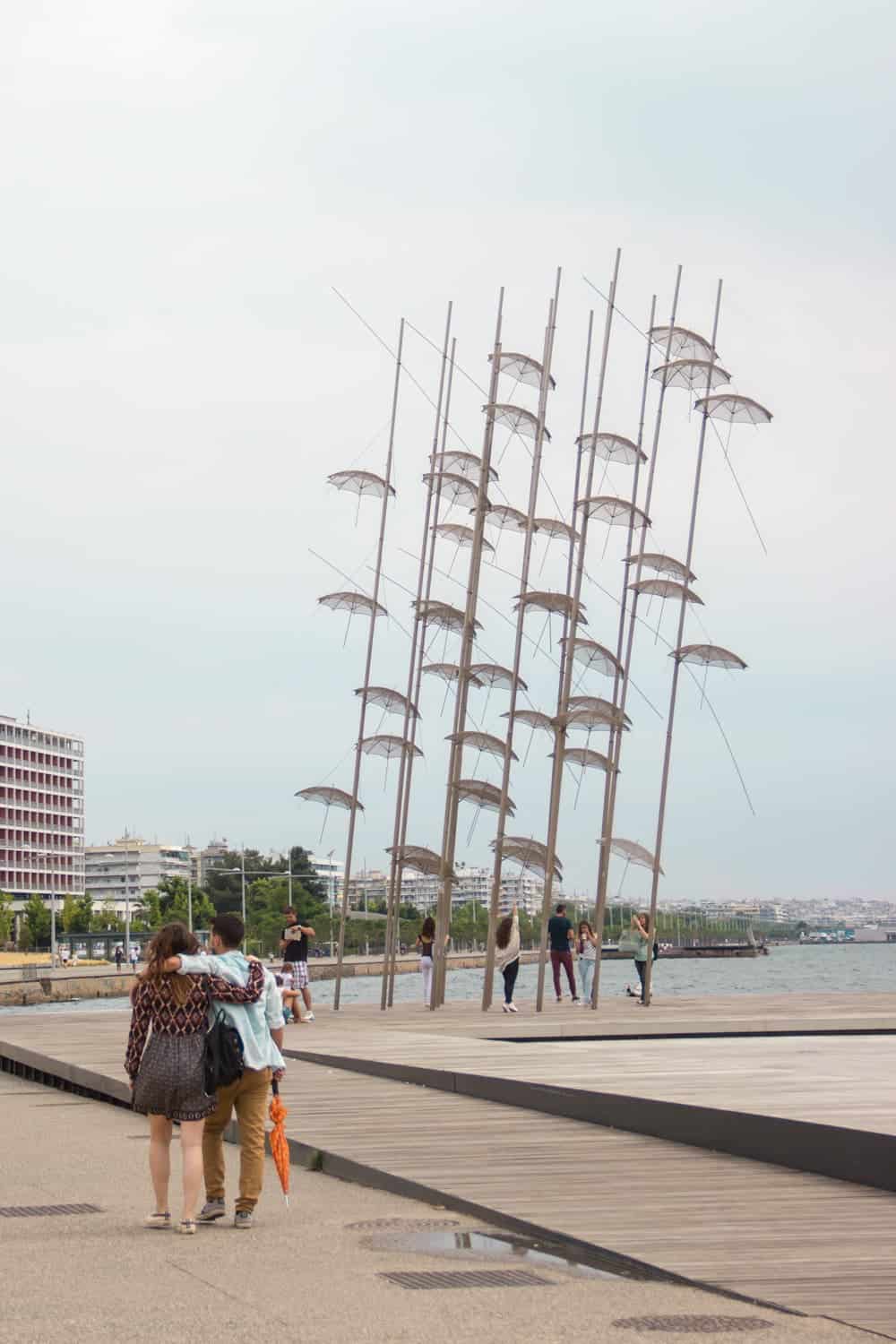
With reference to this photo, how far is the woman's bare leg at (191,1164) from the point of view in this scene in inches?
406

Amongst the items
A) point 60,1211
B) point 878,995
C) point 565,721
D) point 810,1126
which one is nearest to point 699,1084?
point 810,1126

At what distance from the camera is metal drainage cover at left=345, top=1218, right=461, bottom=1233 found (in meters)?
10.4

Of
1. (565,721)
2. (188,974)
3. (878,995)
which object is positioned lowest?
(878,995)

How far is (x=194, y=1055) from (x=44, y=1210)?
5.79 ft

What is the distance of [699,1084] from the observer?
50.8 ft

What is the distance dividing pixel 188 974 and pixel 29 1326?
3088mm

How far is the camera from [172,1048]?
10.5m

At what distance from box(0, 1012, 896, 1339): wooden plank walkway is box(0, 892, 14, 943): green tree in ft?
498

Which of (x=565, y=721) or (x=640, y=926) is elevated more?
(x=565, y=721)

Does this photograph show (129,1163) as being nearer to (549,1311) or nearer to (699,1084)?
(699,1084)

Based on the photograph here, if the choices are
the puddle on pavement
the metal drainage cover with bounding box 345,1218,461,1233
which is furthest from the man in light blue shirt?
the puddle on pavement

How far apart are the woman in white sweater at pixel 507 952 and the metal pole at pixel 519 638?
0.50 feet

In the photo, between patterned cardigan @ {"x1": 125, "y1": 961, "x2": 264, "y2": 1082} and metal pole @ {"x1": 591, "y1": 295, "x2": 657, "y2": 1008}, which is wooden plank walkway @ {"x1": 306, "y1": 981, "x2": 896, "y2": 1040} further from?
patterned cardigan @ {"x1": 125, "y1": 961, "x2": 264, "y2": 1082}

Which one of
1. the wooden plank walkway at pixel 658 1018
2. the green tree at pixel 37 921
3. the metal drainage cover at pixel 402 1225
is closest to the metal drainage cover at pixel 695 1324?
the metal drainage cover at pixel 402 1225
